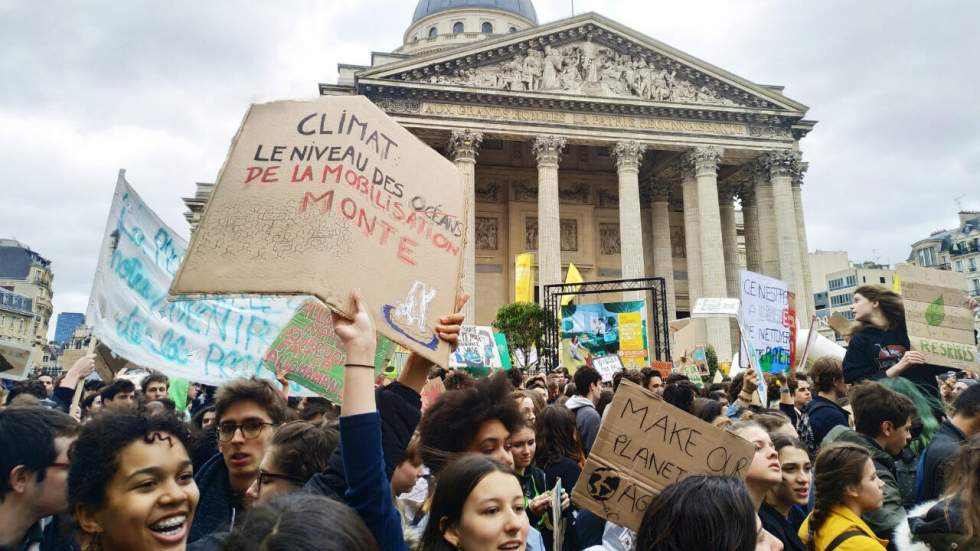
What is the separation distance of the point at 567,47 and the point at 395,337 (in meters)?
30.5

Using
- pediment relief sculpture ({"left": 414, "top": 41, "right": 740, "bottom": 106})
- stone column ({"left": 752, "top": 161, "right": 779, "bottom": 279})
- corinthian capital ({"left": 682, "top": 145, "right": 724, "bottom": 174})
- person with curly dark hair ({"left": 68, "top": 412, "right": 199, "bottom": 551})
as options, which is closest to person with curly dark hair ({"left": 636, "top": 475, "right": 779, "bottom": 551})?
person with curly dark hair ({"left": 68, "top": 412, "right": 199, "bottom": 551})

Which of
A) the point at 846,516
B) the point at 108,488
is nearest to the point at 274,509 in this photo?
the point at 108,488

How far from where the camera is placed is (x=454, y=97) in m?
28.6

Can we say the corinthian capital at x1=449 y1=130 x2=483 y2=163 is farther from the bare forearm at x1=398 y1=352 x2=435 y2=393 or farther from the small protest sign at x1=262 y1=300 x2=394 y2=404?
the bare forearm at x1=398 y1=352 x2=435 y2=393

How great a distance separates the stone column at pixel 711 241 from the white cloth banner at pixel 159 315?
954 inches

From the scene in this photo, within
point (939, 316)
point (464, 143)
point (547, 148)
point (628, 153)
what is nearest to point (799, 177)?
point (628, 153)

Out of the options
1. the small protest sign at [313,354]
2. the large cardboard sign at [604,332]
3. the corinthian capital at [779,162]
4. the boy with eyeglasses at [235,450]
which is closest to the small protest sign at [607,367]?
the large cardboard sign at [604,332]

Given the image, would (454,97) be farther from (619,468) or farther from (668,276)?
(619,468)

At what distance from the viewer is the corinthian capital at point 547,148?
28.9 meters

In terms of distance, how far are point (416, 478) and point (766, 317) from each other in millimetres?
8853

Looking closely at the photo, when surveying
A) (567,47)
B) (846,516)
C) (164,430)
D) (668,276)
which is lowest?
(846,516)

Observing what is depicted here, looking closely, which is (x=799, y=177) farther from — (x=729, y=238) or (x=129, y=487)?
(x=129, y=487)

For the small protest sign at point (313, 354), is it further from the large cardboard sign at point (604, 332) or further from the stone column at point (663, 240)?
the stone column at point (663, 240)

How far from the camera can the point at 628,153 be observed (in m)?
29.5
